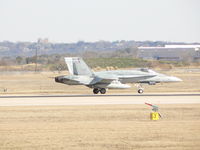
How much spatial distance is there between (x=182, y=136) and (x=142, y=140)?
2027mm

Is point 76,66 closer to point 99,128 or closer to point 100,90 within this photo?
point 100,90

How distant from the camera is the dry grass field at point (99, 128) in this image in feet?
66.3

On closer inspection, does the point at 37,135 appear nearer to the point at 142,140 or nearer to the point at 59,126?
the point at 59,126

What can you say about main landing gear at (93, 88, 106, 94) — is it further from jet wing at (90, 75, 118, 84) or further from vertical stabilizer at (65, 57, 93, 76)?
vertical stabilizer at (65, 57, 93, 76)

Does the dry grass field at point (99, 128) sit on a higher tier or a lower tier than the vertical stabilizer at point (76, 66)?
lower

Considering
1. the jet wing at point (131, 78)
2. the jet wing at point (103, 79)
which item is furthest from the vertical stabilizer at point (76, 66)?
the jet wing at point (131, 78)

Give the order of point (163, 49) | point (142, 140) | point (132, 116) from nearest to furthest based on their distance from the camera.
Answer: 1. point (142, 140)
2. point (132, 116)
3. point (163, 49)

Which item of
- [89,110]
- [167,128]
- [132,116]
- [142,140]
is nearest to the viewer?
[142,140]

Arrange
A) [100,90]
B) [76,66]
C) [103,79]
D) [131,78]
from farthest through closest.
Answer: [131,78]
[100,90]
[76,66]
[103,79]

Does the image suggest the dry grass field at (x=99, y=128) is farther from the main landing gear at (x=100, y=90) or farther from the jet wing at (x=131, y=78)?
the jet wing at (x=131, y=78)

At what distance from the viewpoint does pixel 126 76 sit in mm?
48969

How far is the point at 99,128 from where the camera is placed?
79.5 feet

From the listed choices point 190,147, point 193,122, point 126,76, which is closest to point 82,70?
point 126,76

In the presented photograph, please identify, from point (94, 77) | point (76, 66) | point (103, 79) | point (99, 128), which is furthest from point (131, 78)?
point (99, 128)
